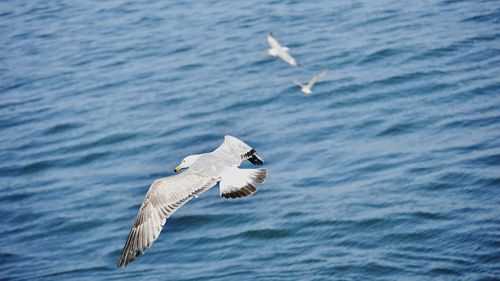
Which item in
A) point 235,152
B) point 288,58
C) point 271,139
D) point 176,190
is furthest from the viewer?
point 271,139

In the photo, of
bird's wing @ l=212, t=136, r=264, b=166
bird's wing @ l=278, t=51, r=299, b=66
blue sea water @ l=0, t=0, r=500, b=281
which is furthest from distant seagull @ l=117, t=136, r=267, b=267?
blue sea water @ l=0, t=0, r=500, b=281

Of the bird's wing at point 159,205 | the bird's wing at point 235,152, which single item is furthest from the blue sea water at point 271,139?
the bird's wing at point 159,205

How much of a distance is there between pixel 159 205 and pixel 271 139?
6674mm

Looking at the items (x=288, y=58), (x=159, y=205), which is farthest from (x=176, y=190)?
(x=288, y=58)

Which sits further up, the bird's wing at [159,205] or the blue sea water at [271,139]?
the bird's wing at [159,205]

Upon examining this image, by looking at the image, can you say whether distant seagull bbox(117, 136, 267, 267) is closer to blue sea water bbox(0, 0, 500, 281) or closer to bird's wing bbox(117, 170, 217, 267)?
bird's wing bbox(117, 170, 217, 267)

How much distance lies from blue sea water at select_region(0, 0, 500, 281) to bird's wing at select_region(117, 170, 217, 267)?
131 inches

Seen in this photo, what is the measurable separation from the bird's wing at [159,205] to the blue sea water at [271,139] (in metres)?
3.32

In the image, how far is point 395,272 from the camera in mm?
14008

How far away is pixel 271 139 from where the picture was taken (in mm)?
17906

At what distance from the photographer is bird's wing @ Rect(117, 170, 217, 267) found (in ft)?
37.3

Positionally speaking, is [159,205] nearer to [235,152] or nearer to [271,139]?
[235,152]

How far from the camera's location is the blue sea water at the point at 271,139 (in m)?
15.0

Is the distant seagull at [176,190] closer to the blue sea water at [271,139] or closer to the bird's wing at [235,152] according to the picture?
the bird's wing at [235,152]
